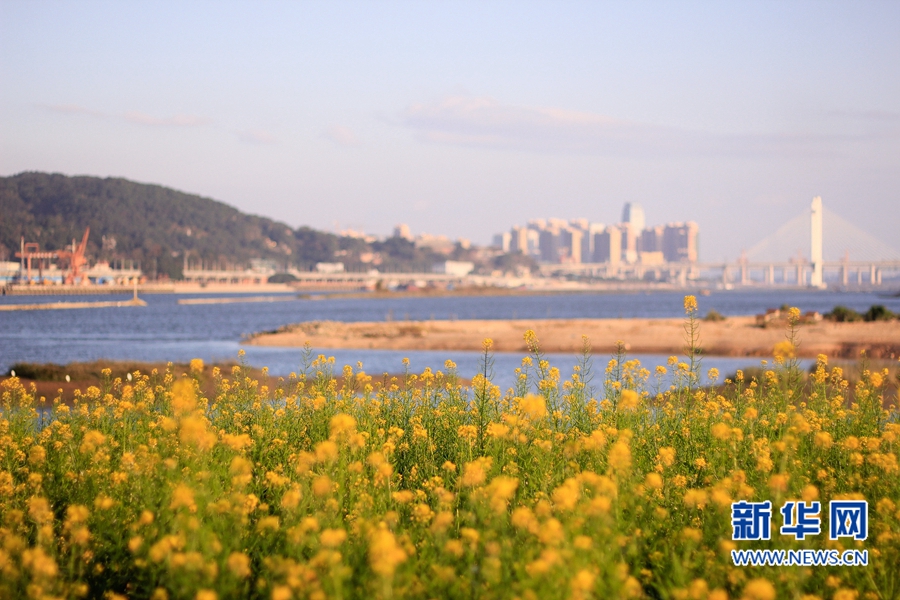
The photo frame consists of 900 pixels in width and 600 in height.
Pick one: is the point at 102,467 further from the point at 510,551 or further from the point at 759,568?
the point at 759,568

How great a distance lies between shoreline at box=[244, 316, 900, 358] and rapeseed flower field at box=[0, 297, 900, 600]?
2715cm

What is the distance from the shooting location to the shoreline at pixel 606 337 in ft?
118

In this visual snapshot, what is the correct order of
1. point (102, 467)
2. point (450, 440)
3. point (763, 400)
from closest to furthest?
point (102, 467)
point (450, 440)
point (763, 400)

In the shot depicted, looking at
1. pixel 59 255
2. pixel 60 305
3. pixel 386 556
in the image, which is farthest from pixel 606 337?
pixel 59 255

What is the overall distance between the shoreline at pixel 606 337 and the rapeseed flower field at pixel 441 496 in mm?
27146

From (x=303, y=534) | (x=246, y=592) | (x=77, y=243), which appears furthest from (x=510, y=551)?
(x=77, y=243)

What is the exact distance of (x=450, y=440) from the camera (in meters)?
→ 7.21

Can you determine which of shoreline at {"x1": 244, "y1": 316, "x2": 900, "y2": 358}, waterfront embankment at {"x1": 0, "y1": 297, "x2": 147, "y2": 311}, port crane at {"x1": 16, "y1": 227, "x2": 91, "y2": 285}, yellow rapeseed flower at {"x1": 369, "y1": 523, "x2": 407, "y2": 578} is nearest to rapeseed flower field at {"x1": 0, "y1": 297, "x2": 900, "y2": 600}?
yellow rapeseed flower at {"x1": 369, "y1": 523, "x2": 407, "y2": 578}

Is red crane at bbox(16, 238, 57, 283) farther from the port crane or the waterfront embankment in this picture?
the waterfront embankment

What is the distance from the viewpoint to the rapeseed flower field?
13.2 ft

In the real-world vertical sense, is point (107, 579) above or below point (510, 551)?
below

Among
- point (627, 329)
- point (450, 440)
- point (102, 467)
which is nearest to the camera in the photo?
point (102, 467)

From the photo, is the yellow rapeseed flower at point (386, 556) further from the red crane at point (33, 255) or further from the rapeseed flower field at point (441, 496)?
the red crane at point (33, 255)

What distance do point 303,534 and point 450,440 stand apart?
9.99ft
